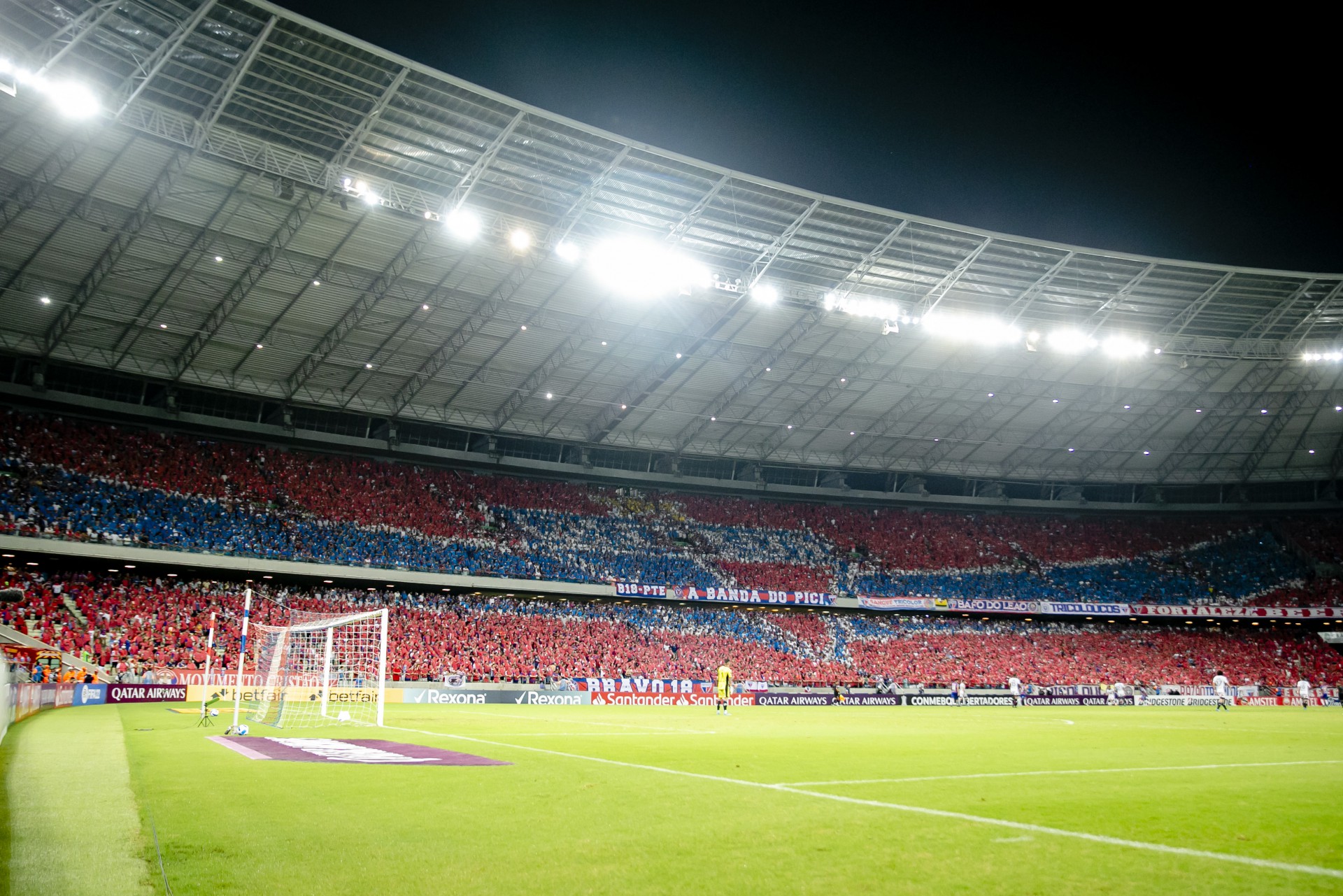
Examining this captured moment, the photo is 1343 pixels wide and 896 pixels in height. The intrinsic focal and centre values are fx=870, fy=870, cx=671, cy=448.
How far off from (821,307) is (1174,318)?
2014 centimetres

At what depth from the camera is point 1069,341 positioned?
41.2 m

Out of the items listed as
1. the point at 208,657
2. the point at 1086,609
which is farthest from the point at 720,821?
the point at 1086,609

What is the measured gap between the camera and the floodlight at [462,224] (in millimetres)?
29875

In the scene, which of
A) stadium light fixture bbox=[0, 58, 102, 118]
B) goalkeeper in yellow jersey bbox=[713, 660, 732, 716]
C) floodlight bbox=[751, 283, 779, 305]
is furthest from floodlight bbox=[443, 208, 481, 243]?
goalkeeper in yellow jersey bbox=[713, 660, 732, 716]

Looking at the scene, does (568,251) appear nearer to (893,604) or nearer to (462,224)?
(462,224)

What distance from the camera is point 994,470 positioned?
61156mm

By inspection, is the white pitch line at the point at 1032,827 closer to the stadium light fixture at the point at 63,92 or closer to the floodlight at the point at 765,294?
the stadium light fixture at the point at 63,92

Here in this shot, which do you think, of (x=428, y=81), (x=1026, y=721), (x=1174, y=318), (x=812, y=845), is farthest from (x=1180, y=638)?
(x=812, y=845)

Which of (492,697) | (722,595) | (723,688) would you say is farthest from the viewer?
(722,595)

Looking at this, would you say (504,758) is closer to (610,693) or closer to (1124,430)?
(610,693)

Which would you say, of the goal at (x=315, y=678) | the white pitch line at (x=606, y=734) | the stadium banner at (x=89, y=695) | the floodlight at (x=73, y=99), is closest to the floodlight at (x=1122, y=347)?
the white pitch line at (x=606, y=734)

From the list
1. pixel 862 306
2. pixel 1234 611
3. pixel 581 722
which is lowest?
pixel 581 722

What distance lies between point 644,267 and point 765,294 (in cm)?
559

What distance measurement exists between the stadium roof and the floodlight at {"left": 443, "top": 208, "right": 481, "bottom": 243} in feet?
0.54
